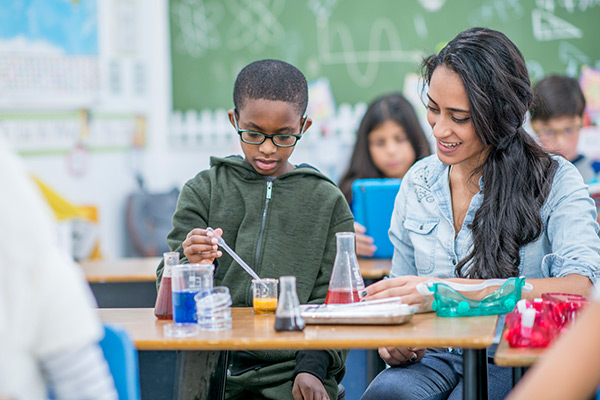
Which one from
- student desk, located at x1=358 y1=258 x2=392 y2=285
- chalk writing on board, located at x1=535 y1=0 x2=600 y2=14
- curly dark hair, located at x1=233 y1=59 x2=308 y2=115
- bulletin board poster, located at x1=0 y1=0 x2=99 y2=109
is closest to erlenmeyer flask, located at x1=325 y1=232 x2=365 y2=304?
curly dark hair, located at x1=233 y1=59 x2=308 y2=115

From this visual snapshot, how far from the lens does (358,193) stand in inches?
122

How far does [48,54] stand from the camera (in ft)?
15.2

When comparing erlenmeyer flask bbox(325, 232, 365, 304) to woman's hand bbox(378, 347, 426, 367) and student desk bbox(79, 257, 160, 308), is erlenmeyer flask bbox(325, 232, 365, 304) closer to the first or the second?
woman's hand bbox(378, 347, 426, 367)

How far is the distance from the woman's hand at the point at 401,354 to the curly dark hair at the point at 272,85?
68 cm

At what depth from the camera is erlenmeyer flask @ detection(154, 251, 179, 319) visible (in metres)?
1.77

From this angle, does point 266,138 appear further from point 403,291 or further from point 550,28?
point 550,28

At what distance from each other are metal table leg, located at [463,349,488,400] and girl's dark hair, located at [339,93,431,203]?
2.43 m

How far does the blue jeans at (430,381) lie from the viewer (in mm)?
1878

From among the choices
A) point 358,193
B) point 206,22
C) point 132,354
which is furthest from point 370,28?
point 132,354

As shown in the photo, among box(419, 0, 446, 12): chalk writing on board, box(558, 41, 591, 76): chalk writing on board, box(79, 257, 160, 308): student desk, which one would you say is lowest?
box(79, 257, 160, 308): student desk

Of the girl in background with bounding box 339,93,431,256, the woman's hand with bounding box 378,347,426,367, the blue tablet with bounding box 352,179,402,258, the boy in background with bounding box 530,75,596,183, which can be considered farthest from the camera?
the girl in background with bounding box 339,93,431,256

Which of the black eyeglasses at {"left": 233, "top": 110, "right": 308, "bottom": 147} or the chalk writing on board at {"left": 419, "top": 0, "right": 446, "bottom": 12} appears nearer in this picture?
the black eyeglasses at {"left": 233, "top": 110, "right": 308, "bottom": 147}

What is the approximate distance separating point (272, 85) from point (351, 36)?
353cm

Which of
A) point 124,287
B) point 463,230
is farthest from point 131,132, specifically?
point 463,230
